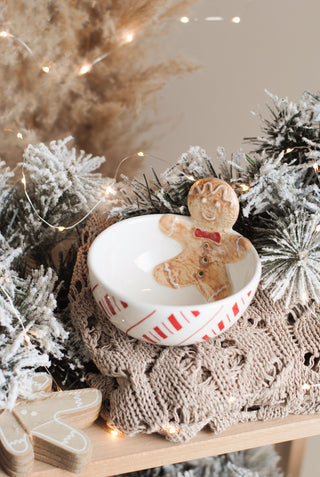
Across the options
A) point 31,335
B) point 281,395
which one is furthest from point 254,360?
point 31,335

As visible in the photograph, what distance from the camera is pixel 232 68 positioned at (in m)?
0.86

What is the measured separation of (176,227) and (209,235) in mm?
36

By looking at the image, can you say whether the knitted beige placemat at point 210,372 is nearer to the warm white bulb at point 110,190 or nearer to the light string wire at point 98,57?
Answer: the warm white bulb at point 110,190

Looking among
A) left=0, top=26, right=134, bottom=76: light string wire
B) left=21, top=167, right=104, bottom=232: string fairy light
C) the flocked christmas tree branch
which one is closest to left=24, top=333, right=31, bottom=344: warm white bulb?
the flocked christmas tree branch

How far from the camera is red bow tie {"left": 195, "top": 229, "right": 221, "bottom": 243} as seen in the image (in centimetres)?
53

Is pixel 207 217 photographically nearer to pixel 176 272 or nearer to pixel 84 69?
pixel 176 272

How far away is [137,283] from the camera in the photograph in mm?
541

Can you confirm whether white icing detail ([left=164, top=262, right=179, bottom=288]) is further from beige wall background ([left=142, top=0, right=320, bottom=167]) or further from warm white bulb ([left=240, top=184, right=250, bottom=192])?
beige wall background ([left=142, top=0, right=320, bottom=167])

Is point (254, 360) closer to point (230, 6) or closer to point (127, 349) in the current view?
point (127, 349)

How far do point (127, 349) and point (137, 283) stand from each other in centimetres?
9

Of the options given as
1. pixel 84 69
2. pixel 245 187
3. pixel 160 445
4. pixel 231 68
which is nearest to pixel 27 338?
pixel 160 445

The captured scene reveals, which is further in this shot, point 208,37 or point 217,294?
point 208,37

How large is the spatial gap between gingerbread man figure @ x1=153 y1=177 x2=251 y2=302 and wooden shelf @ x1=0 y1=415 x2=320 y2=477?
13 centimetres

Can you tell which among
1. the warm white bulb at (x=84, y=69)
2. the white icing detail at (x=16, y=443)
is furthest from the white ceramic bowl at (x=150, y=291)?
the warm white bulb at (x=84, y=69)
